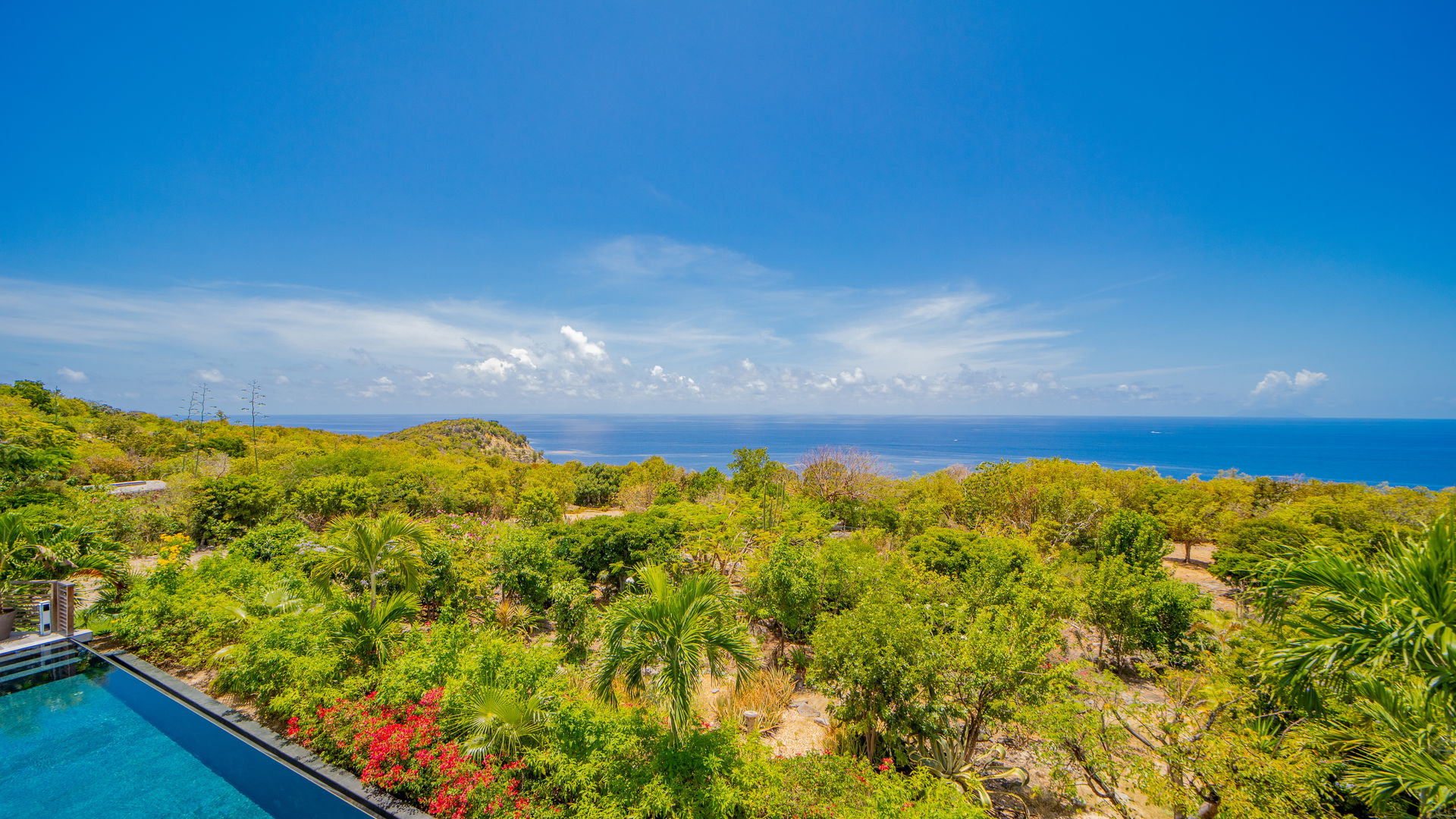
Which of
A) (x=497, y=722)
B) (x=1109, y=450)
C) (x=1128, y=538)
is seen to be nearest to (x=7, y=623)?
(x=497, y=722)

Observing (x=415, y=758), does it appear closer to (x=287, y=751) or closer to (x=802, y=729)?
(x=287, y=751)

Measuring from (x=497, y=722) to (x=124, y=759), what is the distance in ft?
21.2

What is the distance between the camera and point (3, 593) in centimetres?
1095

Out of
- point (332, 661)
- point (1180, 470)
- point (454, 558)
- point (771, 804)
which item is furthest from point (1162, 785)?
point (1180, 470)

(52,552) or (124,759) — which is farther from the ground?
(52,552)

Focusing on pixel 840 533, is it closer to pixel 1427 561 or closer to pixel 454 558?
pixel 454 558

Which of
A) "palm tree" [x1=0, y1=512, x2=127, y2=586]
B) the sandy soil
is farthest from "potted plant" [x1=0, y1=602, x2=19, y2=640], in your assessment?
the sandy soil

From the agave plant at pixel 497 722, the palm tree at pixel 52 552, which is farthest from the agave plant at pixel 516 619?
the palm tree at pixel 52 552

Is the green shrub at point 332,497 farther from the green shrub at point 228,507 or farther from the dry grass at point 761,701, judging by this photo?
the dry grass at point 761,701

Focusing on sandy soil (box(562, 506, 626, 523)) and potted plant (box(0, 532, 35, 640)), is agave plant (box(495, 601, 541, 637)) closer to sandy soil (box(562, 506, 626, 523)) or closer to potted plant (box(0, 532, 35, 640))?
potted plant (box(0, 532, 35, 640))

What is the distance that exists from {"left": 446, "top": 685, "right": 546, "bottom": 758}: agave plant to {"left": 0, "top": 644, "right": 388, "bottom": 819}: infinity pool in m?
1.19

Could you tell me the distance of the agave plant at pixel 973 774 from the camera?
23.7 feet

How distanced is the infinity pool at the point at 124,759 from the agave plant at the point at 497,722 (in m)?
1.19

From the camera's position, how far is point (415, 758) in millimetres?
6488
